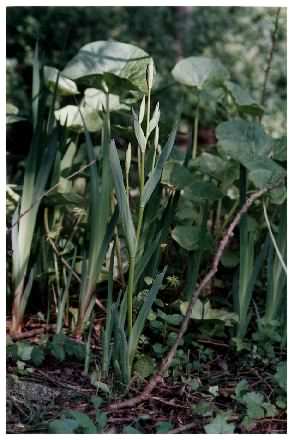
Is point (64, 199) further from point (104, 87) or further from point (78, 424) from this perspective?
point (78, 424)

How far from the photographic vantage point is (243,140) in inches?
75.1

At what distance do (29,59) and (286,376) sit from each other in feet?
10.3

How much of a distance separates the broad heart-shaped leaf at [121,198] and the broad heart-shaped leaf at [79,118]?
0.64 m

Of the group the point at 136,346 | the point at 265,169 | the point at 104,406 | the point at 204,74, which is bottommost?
the point at 104,406

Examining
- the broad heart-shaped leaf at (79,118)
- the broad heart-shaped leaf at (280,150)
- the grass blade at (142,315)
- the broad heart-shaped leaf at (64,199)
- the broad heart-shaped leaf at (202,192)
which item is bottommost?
the grass blade at (142,315)

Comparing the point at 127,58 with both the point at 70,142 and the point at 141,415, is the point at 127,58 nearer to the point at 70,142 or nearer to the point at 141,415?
the point at 70,142

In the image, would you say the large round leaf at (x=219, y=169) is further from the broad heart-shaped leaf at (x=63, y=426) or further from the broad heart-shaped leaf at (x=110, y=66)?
the broad heart-shaped leaf at (x=63, y=426)

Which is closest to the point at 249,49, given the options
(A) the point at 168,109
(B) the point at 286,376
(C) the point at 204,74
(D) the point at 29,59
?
(A) the point at 168,109

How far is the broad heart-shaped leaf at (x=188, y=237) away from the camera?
1835 millimetres

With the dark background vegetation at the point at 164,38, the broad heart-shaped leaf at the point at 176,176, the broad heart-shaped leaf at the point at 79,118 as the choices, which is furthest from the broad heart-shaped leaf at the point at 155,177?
the dark background vegetation at the point at 164,38

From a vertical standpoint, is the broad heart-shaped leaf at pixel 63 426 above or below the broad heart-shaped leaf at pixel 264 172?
below

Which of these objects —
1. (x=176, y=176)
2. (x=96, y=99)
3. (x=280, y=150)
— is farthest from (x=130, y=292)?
(x=96, y=99)

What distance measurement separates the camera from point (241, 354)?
1.83 metres

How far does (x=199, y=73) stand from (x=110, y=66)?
12.8 inches
